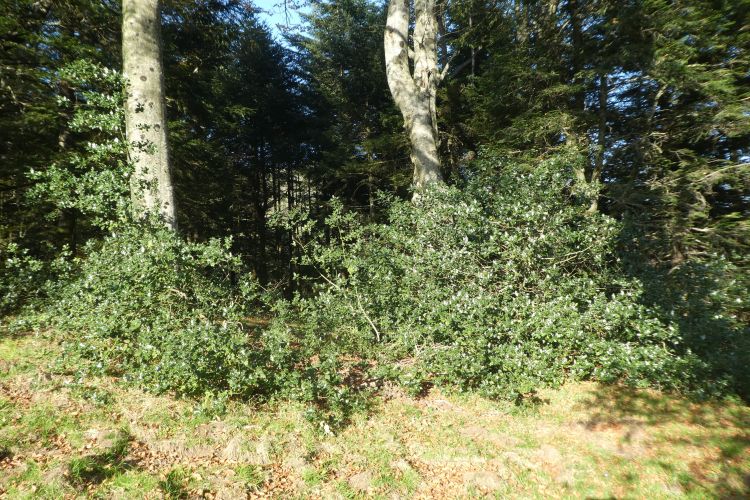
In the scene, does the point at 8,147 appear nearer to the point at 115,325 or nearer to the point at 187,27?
the point at 187,27

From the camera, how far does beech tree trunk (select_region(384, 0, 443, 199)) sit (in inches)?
364

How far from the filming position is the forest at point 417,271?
13.7 ft

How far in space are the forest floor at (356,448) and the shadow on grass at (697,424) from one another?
0.6 inches

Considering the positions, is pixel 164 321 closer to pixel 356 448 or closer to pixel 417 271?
pixel 356 448

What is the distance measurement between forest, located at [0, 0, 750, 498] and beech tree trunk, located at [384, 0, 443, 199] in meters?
0.07

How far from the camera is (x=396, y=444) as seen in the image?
4309mm

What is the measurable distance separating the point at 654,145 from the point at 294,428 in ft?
33.0

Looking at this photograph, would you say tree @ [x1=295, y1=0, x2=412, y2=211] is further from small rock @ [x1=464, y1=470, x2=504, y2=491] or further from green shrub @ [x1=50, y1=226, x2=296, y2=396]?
small rock @ [x1=464, y1=470, x2=504, y2=491]

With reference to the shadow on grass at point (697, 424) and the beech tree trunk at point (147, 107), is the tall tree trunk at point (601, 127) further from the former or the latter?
the beech tree trunk at point (147, 107)

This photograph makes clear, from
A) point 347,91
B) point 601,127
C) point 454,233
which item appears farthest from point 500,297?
point 347,91

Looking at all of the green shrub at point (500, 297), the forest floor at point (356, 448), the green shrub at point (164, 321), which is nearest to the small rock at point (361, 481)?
the forest floor at point (356, 448)

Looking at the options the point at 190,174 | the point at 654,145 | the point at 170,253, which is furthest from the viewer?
the point at 190,174

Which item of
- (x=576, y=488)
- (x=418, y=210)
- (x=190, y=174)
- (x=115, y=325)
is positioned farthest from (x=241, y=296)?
(x=190, y=174)

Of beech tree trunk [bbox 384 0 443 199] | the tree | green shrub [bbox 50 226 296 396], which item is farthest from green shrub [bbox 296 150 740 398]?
the tree
